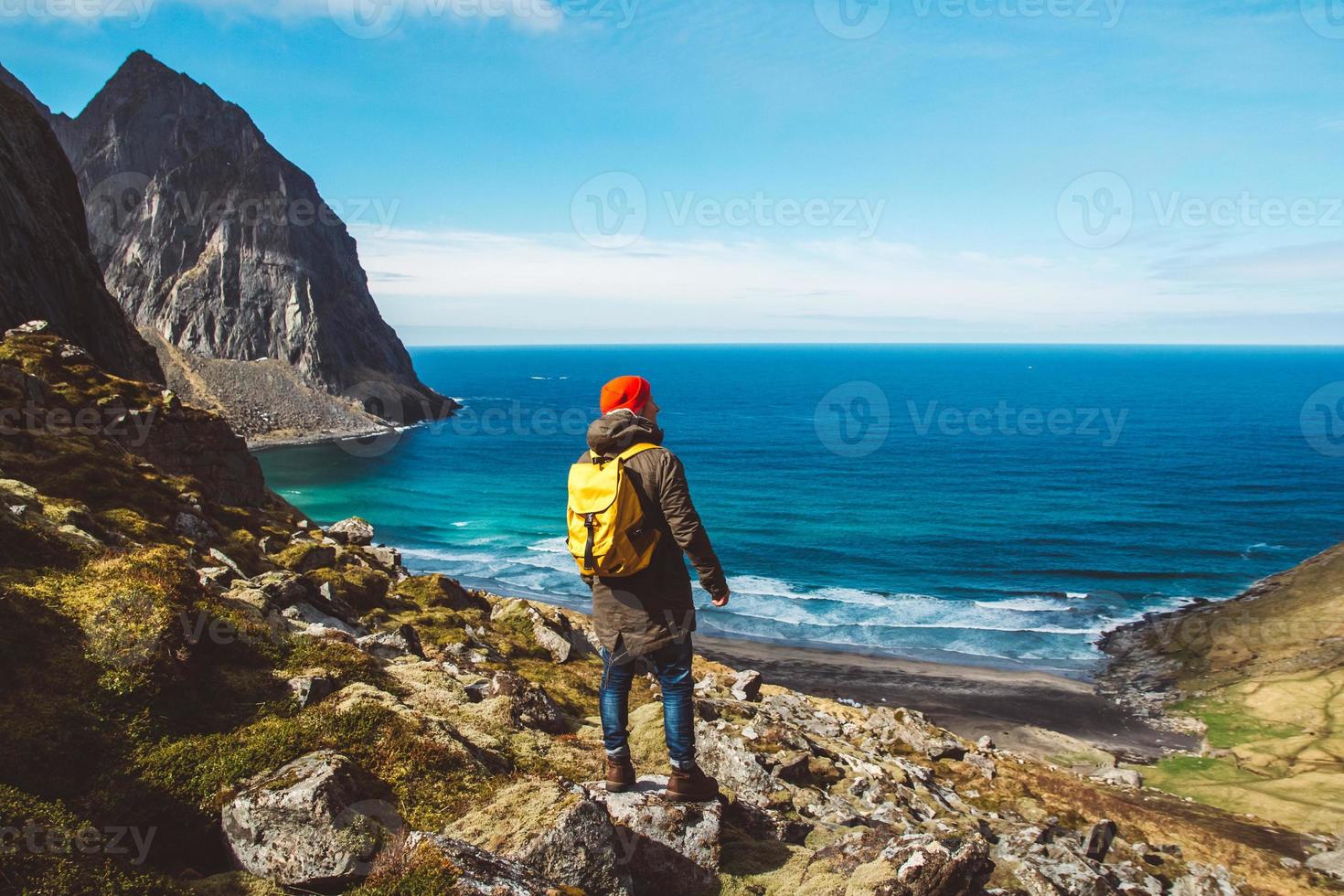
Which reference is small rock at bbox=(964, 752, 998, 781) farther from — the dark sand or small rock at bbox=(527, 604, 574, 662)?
the dark sand

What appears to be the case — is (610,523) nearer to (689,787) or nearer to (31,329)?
(689,787)

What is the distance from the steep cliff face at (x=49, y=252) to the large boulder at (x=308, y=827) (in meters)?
37.6

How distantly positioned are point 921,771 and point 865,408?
16444 cm

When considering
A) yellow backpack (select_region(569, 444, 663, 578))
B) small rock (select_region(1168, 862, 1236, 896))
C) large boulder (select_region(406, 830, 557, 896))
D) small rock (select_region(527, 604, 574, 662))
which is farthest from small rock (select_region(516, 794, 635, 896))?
small rock (select_region(1168, 862, 1236, 896))

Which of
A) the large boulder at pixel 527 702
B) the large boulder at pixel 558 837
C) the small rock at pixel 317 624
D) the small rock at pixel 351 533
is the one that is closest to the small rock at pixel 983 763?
the large boulder at pixel 527 702

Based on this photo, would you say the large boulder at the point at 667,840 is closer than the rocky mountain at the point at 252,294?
Yes

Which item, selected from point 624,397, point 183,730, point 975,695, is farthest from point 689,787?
point 975,695

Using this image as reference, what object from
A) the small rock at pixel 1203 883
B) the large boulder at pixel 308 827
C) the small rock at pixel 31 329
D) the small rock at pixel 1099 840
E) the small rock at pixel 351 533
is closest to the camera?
the large boulder at pixel 308 827

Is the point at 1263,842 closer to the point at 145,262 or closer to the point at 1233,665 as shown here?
the point at 1233,665

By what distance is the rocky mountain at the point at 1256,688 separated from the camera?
27875mm

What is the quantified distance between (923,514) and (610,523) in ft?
240

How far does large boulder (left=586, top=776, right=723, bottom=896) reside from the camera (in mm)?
6410

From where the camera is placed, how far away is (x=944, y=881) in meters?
6.69

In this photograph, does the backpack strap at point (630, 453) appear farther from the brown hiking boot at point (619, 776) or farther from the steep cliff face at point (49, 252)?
the steep cliff face at point (49, 252)
